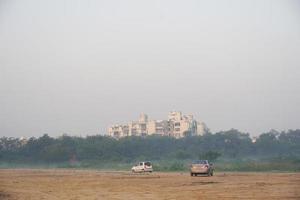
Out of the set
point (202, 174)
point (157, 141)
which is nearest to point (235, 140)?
point (157, 141)

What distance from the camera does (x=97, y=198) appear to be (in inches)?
955

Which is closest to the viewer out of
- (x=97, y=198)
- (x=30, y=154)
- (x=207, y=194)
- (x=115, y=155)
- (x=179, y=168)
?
(x=97, y=198)

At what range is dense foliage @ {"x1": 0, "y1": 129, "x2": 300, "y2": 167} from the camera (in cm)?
13155

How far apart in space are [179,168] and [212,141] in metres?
77.4

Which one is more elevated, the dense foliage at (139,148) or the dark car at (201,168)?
the dense foliage at (139,148)

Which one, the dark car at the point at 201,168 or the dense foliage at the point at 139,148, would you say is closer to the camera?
the dark car at the point at 201,168

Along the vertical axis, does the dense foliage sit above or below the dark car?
above

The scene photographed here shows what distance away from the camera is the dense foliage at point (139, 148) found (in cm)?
13155

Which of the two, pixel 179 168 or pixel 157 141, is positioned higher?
pixel 157 141

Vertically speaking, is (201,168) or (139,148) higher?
(139,148)

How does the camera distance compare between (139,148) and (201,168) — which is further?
(139,148)

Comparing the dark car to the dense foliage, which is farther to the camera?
the dense foliage

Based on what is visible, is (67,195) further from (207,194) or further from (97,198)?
(207,194)

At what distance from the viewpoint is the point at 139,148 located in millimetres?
142500
